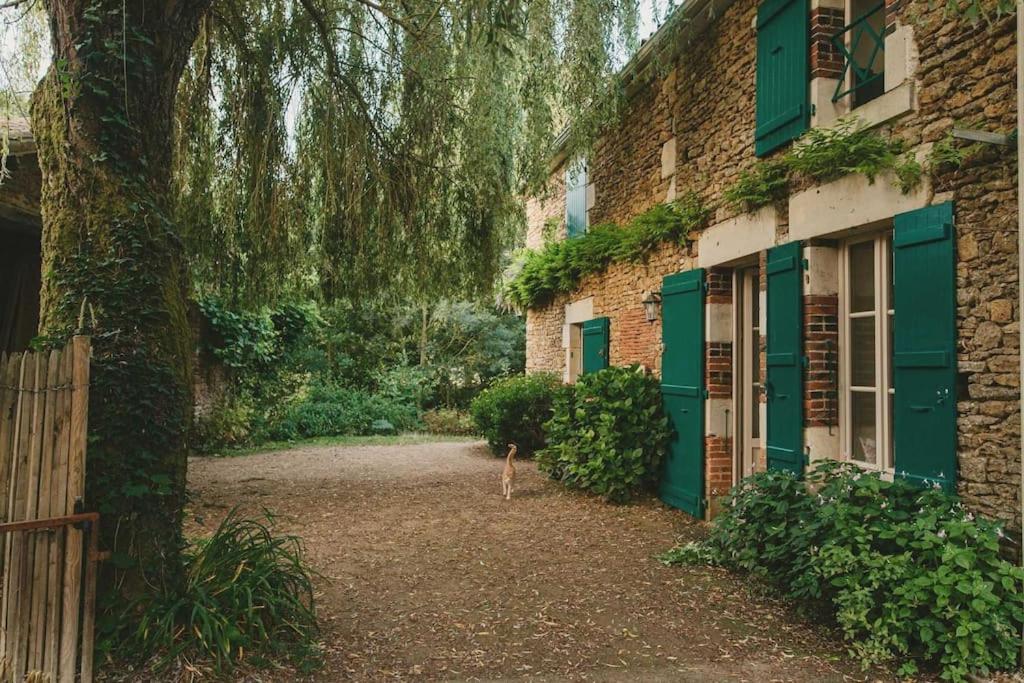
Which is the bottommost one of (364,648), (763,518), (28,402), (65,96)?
(364,648)

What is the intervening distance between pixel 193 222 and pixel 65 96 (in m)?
2.73

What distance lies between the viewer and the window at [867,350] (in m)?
4.35

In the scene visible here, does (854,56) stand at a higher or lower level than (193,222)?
higher

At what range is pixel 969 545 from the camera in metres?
3.34

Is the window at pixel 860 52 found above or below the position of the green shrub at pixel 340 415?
above

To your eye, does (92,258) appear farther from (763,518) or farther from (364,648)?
(763,518)

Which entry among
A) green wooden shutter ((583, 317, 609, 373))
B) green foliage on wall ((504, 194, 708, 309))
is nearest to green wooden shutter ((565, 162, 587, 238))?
green foliage on wall ((504, 194, 708, 309))

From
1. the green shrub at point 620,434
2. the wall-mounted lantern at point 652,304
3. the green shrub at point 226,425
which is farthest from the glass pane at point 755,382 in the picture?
the green shrub at point 226,425

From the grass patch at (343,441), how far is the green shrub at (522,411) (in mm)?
2868

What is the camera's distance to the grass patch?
36.1ft

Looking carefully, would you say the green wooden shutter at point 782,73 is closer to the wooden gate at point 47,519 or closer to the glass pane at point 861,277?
the glass pane at point 861,277

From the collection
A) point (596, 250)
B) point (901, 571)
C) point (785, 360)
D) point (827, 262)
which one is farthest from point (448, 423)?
point (901, 571)

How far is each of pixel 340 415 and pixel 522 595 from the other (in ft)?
33.0

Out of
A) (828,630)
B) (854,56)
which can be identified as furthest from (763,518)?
(854,56)
